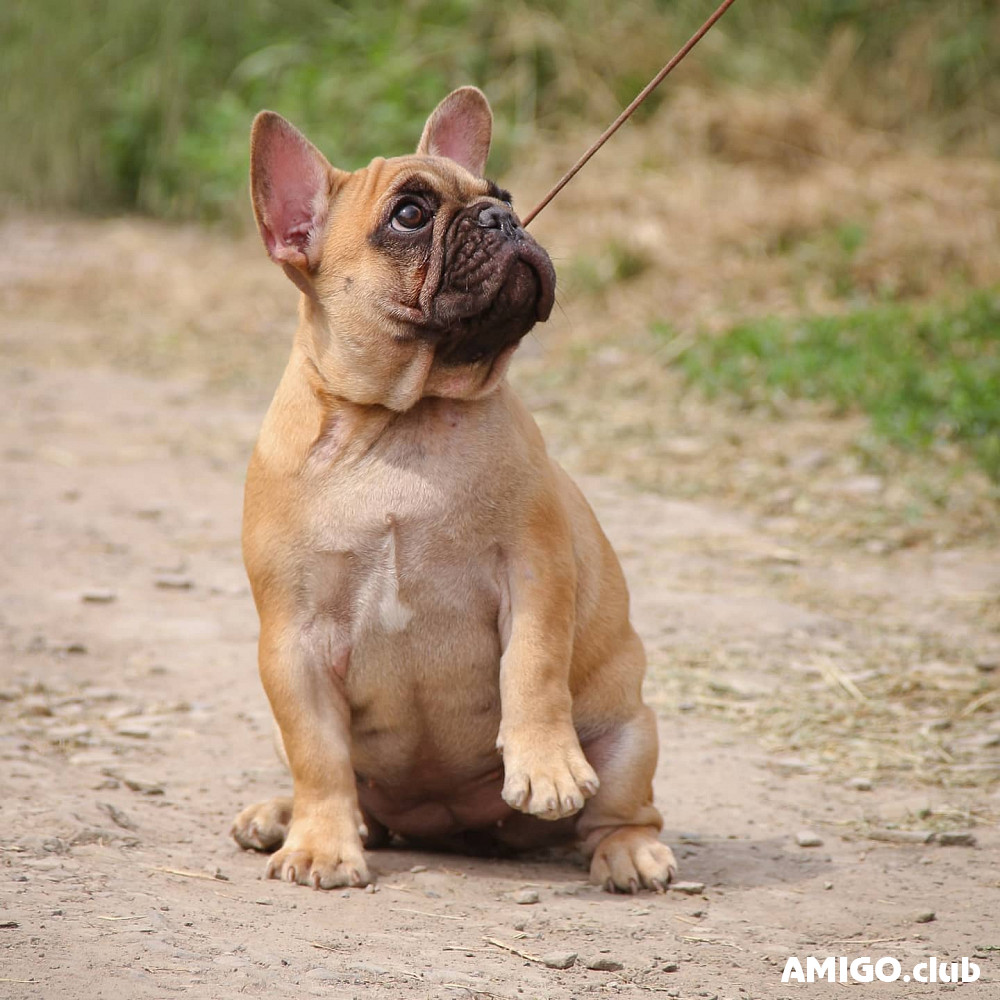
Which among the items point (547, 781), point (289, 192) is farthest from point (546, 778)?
point (289, 192)

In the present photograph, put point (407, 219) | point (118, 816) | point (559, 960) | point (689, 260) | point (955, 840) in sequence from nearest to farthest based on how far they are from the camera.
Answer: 1. point (559, 960)
2. point (407, 219)
3. point (118, 816)
4. point (955, 840)
5. point (689, 260)

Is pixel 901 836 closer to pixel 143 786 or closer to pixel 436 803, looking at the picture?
pixel 436 803

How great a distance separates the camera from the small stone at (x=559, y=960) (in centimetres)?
324

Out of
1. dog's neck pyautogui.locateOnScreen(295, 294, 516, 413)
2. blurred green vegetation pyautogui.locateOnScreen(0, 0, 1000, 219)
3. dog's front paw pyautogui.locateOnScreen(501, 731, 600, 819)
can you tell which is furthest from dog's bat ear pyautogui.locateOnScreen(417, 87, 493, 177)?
blurred green vegetation pyautogui.locateOnScreen(0, 0, 1000, 219)

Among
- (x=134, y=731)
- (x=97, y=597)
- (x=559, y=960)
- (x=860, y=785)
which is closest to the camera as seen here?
(x=559, y=960)

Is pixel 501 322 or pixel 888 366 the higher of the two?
pixel 888 366

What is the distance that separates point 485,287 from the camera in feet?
12.3

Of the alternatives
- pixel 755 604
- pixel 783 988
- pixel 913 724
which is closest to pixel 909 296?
pixel 755 604

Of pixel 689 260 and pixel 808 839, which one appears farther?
pixel 689 260

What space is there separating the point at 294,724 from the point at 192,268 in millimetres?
10768

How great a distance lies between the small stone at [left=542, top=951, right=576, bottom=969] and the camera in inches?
127

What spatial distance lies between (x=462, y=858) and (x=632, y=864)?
58 centimetres

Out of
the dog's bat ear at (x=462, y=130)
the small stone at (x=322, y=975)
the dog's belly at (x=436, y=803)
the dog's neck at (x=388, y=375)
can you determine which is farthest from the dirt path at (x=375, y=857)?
the dog's bat ear at (x=462, y=130)

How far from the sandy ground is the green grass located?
4.44ft
